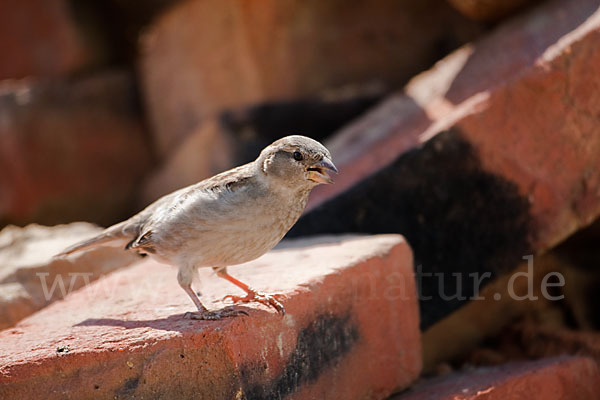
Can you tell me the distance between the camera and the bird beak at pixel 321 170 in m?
3.08

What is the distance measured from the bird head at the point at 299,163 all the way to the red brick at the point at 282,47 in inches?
112

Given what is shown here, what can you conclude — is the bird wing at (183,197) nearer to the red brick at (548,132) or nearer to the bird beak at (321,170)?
the bird beak at (321,170)

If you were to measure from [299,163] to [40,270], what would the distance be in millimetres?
2061

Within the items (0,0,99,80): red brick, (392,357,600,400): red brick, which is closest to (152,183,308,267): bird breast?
(392,357,600,400): red brick

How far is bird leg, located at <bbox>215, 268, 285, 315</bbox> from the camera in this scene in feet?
9.84

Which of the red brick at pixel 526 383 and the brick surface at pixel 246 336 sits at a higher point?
the brick surface at pixel 246 336

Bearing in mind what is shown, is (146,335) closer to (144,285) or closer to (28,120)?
(144,285)

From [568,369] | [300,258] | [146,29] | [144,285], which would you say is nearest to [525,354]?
[568,369]

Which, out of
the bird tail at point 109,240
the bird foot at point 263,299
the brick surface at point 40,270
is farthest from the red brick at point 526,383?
the brick surface at point 40,270

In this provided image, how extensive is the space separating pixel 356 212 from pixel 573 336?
60.3 inches

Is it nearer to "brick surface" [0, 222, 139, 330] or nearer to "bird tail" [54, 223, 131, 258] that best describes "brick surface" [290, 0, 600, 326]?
"bird tail" [54, 223, 131, 258]

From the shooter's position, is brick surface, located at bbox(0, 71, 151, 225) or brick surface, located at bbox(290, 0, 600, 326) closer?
brick surface, located at bbox(290, 0, 600, 326)

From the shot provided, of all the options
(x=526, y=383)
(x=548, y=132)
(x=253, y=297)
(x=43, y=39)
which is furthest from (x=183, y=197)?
(x=43, y=39)

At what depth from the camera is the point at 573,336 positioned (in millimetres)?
4270
